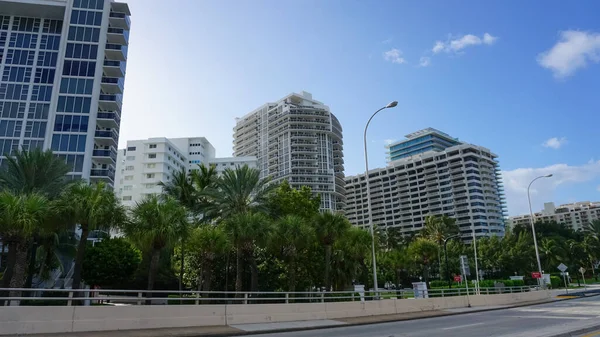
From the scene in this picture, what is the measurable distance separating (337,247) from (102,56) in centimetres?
4667

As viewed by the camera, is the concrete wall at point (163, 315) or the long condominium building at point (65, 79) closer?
the concrete wall at point (163, 315)

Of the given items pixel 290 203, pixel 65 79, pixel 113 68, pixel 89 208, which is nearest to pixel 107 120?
pixel 65 79

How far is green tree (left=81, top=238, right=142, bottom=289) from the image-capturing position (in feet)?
118

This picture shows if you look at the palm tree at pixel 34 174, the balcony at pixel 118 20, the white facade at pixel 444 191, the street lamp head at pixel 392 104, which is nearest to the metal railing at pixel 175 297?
the palm tree at pixel 34 174

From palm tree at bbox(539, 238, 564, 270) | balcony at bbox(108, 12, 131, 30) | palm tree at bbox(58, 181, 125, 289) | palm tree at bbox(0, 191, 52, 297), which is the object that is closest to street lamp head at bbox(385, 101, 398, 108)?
palm tree at bbox(58, 181, 125, 289)

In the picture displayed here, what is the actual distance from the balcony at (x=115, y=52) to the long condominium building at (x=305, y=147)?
2536 inches

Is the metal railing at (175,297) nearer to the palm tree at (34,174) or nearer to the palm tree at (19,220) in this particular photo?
the palm tree at (19,220)

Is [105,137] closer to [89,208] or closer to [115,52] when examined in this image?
[115,52]

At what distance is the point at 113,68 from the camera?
202 ft

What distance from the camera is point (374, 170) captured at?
609 feet

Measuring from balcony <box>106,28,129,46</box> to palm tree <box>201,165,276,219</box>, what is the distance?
43.9 meters

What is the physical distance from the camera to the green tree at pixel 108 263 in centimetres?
3591

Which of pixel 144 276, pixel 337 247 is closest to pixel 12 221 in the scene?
pixel 337 247

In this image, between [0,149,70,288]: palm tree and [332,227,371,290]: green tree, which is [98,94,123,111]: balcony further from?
[332,227,371,290]: green tree
